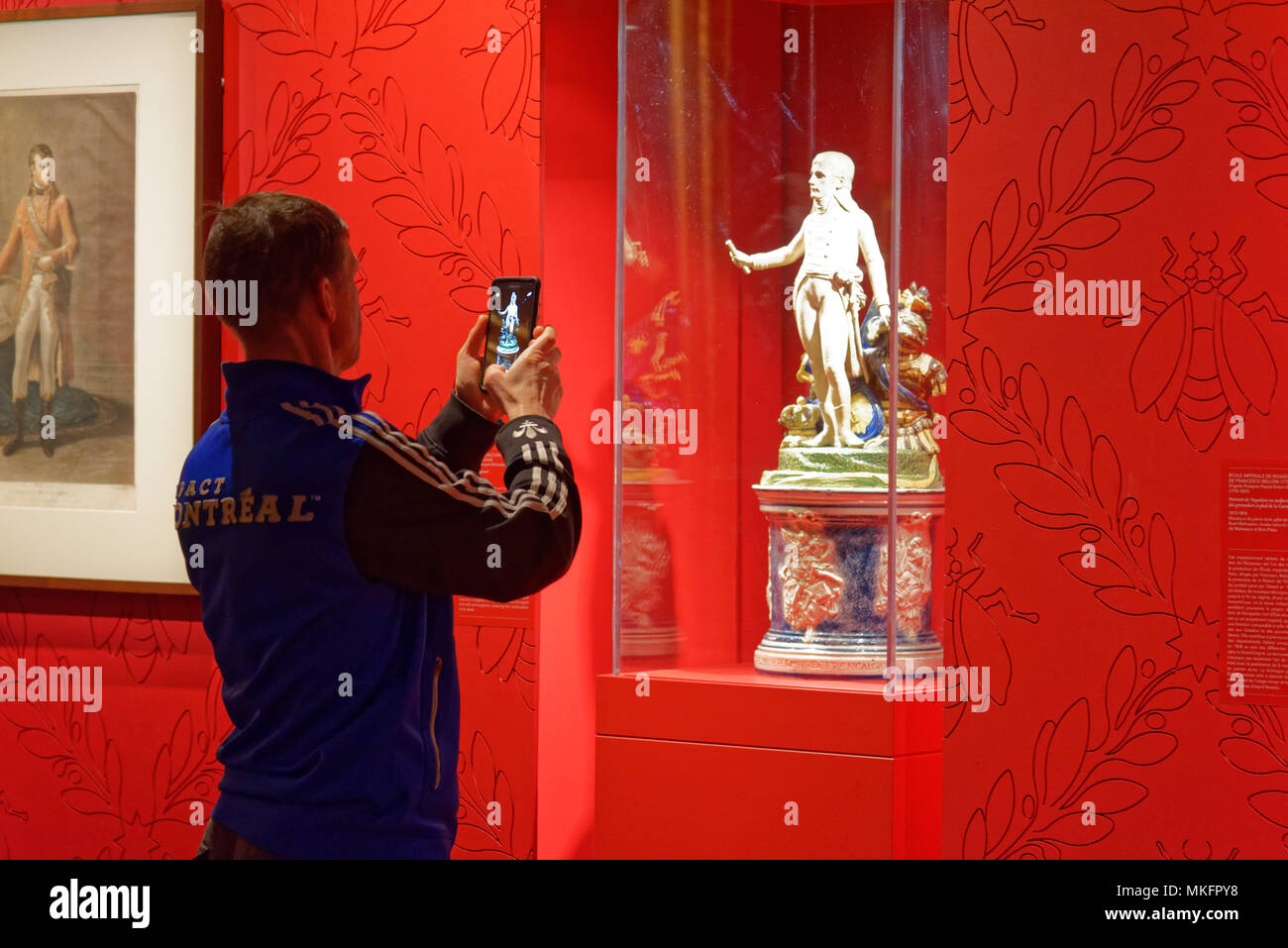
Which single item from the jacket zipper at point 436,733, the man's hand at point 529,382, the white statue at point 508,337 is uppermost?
the white statue at point 508,337

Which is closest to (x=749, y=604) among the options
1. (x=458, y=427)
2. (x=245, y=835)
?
(x=458, y=427)

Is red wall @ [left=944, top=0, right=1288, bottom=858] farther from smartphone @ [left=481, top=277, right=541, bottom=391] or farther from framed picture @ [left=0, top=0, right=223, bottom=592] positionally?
framed picture @ [left=0, top=0, right=223, bottom=592]

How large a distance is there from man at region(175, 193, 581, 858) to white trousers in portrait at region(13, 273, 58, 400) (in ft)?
5.56

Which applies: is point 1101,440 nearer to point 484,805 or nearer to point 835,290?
point 835,290

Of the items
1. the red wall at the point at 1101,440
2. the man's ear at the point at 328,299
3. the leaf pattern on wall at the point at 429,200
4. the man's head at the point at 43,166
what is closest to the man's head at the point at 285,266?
the man's ear at the point at 328,299

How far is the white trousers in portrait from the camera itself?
3.09 meters

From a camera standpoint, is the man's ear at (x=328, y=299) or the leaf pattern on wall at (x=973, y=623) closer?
the man's ear at (x=328, y=299)

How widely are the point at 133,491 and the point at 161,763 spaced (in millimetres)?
597

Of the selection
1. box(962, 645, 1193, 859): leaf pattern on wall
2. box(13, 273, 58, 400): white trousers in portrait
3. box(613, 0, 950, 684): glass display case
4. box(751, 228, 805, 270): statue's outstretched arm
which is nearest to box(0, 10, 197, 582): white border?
box(13, 273, 58, 400): white trousers in portrait

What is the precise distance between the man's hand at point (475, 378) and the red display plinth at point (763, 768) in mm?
999

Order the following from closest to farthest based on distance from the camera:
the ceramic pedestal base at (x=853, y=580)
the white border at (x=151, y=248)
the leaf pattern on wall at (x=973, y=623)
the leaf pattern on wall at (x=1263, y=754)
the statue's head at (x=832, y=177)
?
the leaf pattern on wall at (x=1263, y=754), the leaf pattern on wall at (x=973, y=623), the ceramic pedestal base at (x=853, y=580), the statue's head at (x=832, y=177), the white border at (x=151, y=248)

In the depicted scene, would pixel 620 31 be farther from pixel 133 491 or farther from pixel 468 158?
pixel 133 491

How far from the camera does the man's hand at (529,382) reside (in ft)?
5.45

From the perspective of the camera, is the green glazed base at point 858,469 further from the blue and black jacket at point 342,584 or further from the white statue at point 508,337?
the blue and black jacket at point 342,584
